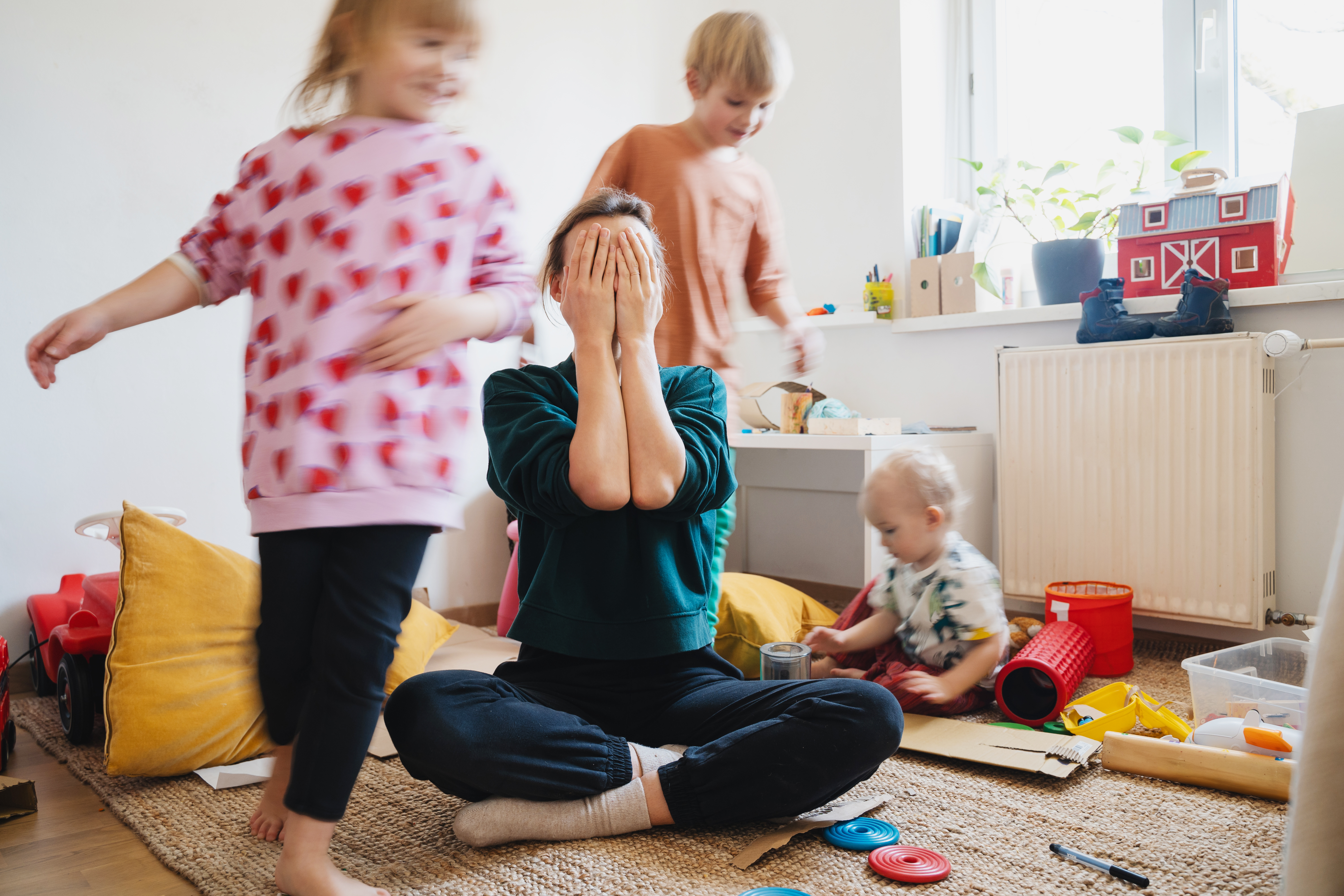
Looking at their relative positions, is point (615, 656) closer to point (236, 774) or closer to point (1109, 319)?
point (236, 774)

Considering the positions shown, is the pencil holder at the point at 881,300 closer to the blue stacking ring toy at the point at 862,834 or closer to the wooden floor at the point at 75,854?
the blue stacking ring toy at the point at 862,834

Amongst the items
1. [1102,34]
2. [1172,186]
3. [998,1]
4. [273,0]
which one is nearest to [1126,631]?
[1172,186]

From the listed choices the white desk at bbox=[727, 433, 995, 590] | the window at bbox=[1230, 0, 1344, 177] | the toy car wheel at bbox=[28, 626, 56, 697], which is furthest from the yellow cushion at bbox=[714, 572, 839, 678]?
the window at bbox=[1230, 0, 1344, 177]

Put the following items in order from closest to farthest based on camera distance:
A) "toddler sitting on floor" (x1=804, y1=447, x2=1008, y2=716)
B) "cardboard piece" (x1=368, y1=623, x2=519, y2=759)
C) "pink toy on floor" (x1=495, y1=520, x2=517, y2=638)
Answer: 1. "toddler sitting on floor" (x1=804, y1=447, x2=1008, y2=716)
2. "cardboard piece" (x1=368, y1=623, x2=519, y2=759)
3. "pink toy on floor" (x1=495, y1=520, x2=517, y2=638)

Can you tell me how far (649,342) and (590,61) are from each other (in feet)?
6.41

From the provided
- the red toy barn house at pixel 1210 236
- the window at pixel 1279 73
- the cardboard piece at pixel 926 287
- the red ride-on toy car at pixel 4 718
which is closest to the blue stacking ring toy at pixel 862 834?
the red ride-on toy car at pixel 4 718

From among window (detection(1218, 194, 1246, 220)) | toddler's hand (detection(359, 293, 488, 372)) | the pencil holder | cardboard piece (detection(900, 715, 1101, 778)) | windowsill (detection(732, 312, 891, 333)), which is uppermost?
window (detection(1218, 194, 1246, 220))

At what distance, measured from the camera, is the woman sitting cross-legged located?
3.14 ft

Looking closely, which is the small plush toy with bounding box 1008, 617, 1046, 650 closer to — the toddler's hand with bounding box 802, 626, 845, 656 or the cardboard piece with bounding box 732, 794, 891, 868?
the toddler's hand with bounding box 802, 626, 845, 656

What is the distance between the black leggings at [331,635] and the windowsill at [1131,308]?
5.78 ft

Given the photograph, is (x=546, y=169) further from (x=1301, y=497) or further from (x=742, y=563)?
(x=1301, y=497)

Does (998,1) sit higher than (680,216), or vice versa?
(998,1)

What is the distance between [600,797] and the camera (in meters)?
0.99

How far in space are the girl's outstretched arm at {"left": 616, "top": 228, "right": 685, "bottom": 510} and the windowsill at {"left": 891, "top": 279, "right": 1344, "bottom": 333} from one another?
4.74 ft
